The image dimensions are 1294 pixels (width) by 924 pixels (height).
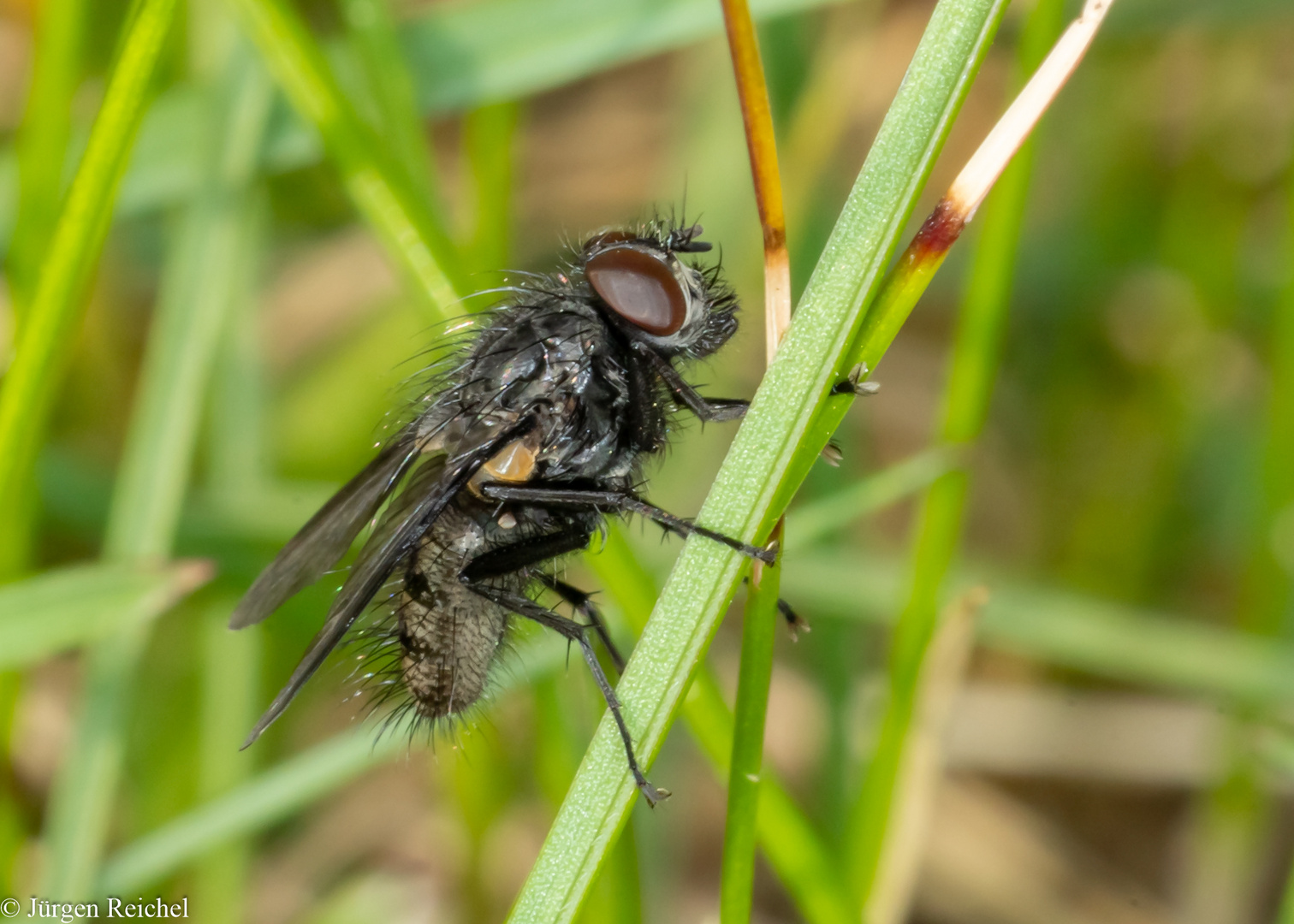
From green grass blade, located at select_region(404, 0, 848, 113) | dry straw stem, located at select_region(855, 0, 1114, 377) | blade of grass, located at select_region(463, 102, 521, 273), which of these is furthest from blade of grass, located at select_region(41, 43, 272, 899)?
dry straw stem, located at select_region(855, 0, 1114, 377)

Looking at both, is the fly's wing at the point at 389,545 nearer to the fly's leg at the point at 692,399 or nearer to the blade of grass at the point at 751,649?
the fly's leg at the point at 692,399

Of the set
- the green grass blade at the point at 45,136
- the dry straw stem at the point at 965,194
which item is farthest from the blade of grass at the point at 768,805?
the green grass blade at the point at 45,136

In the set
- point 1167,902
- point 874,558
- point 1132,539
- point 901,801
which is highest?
point 1132,539

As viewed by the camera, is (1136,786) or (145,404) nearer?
(145,404)

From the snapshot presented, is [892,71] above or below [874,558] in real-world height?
above

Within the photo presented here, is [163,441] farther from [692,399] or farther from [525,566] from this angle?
[692,399]

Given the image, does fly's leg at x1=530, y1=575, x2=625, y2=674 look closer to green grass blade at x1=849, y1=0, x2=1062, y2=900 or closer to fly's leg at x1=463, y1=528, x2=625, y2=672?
fly's leg at x1=463, y1=528, x2=625, y2=672

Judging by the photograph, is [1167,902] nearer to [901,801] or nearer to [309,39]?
[901,801]

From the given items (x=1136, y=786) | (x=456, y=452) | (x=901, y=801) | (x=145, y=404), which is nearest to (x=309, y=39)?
(x=456, y=452)
